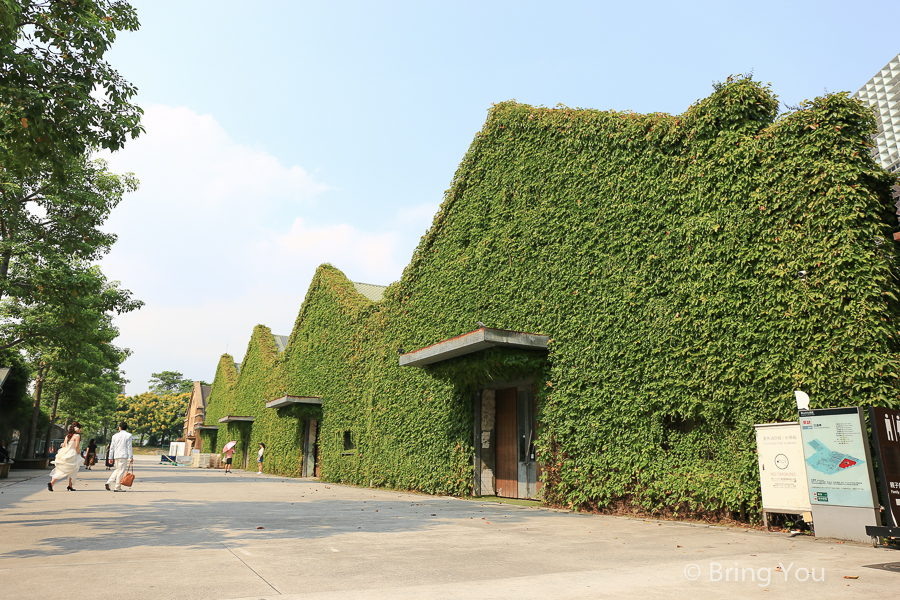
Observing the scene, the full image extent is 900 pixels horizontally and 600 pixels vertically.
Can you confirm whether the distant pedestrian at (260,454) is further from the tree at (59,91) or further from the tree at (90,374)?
the tree at (59,91)

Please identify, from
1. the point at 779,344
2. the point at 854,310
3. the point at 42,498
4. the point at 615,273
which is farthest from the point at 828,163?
the point at 42,498

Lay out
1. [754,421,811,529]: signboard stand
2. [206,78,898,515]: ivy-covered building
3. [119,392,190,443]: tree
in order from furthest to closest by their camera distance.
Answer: [119,392,190,443]: tree < [206,78,898,515]: ivy-covered building < [754,421,811,529]: signboard stand

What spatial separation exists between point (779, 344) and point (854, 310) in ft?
3.35

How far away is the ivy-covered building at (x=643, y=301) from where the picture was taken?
784 cm

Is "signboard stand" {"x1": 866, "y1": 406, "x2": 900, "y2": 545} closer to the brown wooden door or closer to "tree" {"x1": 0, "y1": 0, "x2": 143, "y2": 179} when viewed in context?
the brown wooden door

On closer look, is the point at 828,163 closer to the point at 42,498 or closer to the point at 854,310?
the point at 854,310

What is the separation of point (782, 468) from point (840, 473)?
0.81m

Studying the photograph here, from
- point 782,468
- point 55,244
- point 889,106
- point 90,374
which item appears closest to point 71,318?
point 55,244

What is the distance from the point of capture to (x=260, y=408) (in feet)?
111

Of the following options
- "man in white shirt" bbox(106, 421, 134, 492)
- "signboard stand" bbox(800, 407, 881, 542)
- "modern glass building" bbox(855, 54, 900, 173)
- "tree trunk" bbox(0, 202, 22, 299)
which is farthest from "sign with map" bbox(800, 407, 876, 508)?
"modern glass building" bbox(855, 54, 900, 173)

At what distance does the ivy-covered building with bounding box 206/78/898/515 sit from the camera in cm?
784

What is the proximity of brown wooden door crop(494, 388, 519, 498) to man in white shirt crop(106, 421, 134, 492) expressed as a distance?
905cm

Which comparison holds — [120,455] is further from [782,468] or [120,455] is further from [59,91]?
[782,468]

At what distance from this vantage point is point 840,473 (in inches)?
264
